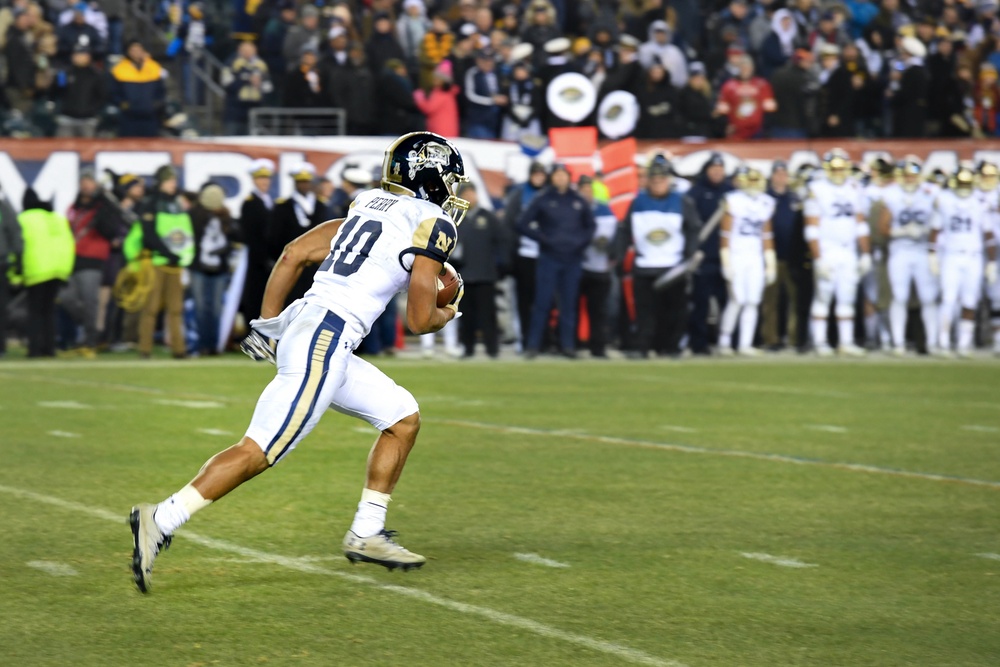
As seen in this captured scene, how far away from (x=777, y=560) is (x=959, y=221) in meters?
12.8

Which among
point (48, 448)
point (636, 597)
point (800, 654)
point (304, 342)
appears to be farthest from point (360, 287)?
point (48, 448)

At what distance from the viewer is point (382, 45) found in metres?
21.0

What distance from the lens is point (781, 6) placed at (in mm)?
23766

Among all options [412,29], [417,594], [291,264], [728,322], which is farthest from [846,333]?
[417,594]

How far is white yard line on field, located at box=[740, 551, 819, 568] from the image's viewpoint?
265 inches

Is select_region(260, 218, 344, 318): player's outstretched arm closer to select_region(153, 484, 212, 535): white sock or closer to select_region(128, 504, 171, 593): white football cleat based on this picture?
select_region(153, 484, 212, 535): white sock

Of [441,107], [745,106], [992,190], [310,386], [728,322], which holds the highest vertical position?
[745,106]

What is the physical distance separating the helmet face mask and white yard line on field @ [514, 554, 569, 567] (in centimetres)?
140

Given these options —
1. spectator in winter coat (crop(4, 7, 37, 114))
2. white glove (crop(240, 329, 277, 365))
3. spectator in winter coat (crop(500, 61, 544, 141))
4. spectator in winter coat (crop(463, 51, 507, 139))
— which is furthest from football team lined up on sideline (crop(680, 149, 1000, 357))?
white glove (crop(240, 329, 277, 365))

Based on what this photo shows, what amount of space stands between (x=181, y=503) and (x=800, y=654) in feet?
7.33

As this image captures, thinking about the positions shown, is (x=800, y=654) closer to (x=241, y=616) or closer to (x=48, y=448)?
(x=241, y=616)

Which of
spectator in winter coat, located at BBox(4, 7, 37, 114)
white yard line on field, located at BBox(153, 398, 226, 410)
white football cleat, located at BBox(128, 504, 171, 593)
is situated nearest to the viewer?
white football cleat, located at BBox(128, 504, 171, 593)

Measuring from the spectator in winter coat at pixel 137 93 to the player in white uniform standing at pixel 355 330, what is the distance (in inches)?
527

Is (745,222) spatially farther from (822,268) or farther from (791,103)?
(791,103)
